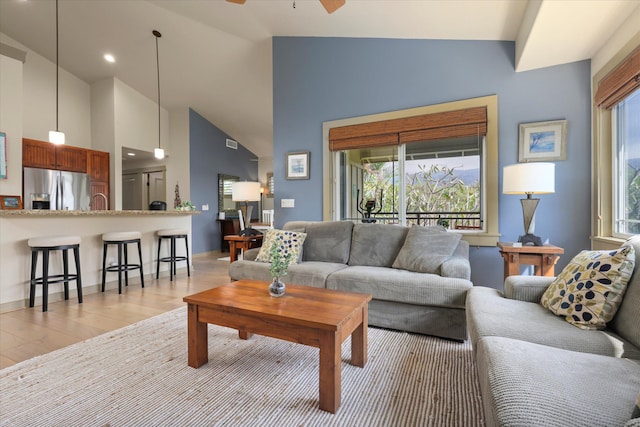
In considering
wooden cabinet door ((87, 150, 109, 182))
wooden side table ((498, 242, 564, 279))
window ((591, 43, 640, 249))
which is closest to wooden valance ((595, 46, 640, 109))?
window ((591, 43, 640, 249))

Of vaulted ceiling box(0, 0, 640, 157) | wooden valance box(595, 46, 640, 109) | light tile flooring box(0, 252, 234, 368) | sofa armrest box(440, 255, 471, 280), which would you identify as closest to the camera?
wooden valance box(595, 46, 640, 109)

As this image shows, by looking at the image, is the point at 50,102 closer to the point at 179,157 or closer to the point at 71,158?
the point at 71,158

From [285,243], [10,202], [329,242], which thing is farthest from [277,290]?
[10,202]

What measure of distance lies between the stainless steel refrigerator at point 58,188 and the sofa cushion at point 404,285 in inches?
211

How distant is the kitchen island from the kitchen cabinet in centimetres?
257

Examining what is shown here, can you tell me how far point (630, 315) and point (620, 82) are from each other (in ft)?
6.28

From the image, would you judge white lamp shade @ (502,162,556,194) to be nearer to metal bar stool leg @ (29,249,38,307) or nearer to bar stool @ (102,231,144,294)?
bar stool @ (102,231,144,294)

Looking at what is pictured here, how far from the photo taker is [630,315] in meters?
1.42

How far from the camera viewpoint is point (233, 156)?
8023 mm

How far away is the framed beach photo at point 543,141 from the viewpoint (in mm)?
3014

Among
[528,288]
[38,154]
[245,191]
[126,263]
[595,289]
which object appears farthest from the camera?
[38,154]

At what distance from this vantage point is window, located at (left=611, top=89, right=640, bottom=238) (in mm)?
2412

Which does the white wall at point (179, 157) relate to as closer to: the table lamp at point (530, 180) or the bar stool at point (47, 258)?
the bar stool at point (47, 258)

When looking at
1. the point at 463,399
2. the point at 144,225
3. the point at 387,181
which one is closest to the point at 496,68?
the point at 387,181
